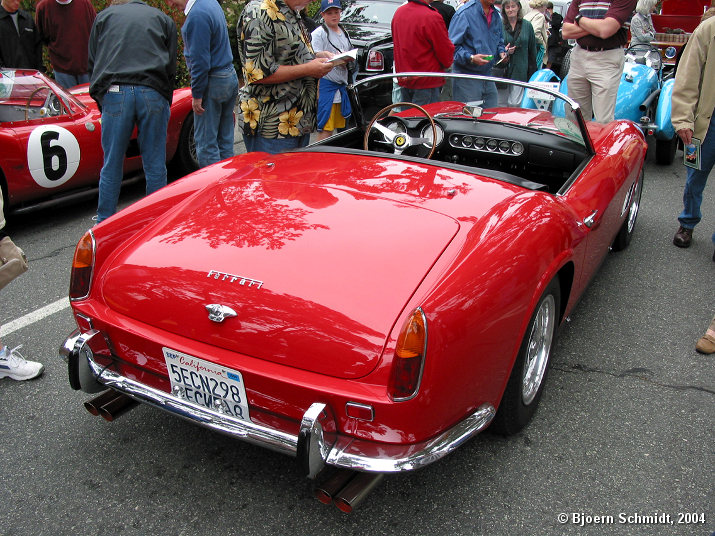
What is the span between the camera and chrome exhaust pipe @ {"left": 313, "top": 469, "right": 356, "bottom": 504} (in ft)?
6.34

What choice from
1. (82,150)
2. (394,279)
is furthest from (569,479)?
(82,150)

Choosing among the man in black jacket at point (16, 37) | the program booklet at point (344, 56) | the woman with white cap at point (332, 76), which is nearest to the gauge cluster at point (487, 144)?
the program booklet at point (344, 56)

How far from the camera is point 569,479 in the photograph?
2.37 metres

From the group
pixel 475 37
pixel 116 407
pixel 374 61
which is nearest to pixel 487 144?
pixel 116 407

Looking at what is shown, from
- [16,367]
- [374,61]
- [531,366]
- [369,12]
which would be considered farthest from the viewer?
[369,12]

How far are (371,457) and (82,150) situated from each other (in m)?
4.15

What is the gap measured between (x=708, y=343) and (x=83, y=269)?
2.98 metres

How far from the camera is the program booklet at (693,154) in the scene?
424cm

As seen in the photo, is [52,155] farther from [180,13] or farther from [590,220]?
[180,13]

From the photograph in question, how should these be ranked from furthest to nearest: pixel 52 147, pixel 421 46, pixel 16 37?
pixel 16 37
pixel 421 46
pixel 52 147

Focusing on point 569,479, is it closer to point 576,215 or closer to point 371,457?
point 371,457

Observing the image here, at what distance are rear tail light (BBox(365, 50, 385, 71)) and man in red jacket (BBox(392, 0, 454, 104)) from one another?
202 cm

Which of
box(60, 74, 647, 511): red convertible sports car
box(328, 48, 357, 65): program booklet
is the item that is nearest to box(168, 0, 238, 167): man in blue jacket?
box(328, 48, 357, 65): program booklet

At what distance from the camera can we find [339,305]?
1.97 m
